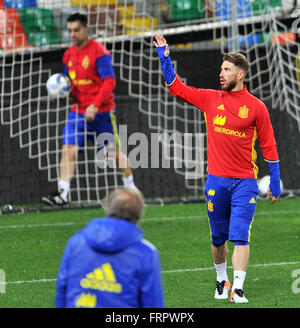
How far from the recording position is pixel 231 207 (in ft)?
25.1

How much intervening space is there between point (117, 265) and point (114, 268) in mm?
21

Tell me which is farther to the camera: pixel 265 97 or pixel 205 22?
pixel 205 22

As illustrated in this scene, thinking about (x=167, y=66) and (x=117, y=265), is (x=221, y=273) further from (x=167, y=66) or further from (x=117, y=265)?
(x=117, y=265)

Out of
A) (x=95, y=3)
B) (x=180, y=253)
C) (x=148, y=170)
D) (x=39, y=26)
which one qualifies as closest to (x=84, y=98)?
(x=148, y=170)

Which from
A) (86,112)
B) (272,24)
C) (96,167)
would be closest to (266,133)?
(86,112)

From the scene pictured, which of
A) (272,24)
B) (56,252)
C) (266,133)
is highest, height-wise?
(272,24)

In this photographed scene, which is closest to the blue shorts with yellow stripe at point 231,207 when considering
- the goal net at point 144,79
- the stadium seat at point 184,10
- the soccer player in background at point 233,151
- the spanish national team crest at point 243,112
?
the soccer player in background at point 233,151

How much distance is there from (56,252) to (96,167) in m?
4.50

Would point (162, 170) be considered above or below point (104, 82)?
below

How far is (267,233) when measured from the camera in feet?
36.9

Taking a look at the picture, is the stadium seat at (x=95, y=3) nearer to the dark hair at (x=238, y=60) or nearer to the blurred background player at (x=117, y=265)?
the dark hair at (x=238, y=60)
